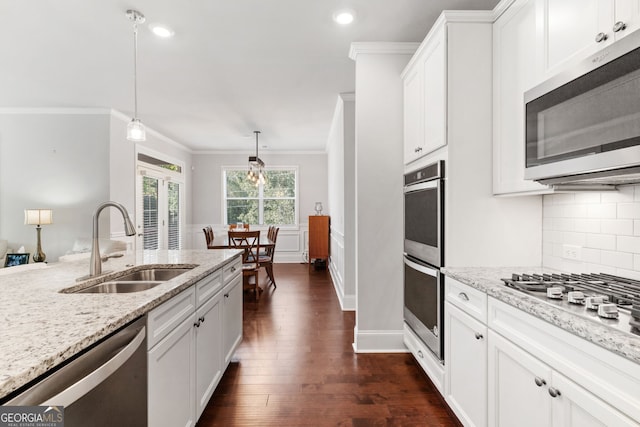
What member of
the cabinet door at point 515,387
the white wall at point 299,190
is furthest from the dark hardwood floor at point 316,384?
the white wall at point 299,190

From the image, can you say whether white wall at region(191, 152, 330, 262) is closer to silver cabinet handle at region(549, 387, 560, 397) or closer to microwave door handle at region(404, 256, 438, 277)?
microwave door handle at region(404, 256, 438, 277)

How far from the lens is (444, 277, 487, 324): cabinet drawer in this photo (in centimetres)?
150

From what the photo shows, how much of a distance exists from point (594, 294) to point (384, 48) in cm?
235

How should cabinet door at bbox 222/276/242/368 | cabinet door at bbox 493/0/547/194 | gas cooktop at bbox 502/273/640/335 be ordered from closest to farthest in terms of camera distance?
gas cooktop at bbox 502/273/640/335
cabinet door at bbox 493/0/547/194
cabinet door at bbox 222/276/242/368

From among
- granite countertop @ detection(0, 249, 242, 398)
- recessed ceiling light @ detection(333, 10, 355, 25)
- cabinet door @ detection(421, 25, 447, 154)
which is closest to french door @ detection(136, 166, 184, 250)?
granite countertop @ detection(0, 249, 242, 398)

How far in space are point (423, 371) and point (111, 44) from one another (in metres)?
3.70

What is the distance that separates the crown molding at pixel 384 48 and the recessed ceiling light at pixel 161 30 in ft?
4.86

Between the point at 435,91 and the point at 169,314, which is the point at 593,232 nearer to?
the point at 435,91

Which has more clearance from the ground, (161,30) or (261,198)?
(161,30)


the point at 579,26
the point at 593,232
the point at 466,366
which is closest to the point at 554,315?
the point at 466,366

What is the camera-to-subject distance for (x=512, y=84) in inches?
69.3

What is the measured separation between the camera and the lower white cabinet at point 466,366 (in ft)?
4.85

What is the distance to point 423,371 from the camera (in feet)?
7.80

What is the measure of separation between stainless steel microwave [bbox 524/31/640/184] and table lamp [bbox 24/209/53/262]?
541cm
